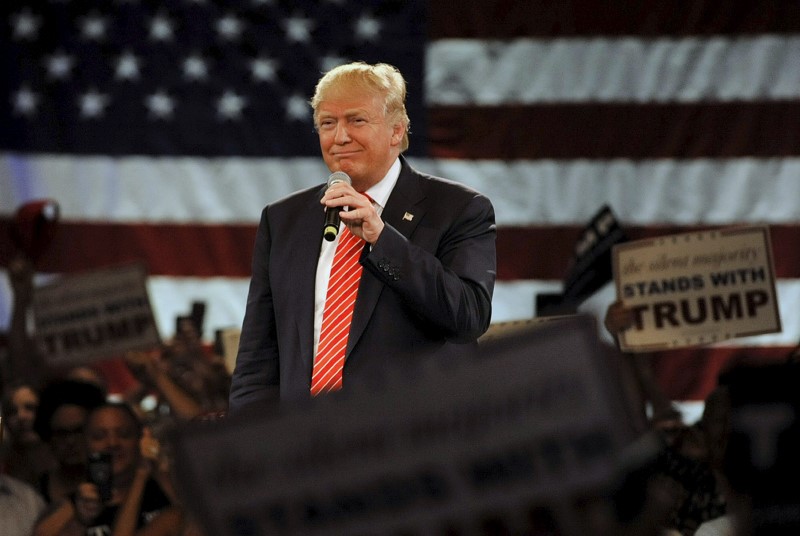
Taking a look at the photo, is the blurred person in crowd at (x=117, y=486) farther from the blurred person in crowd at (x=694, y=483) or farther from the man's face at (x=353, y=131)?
the man's face at (x=353, y=131)

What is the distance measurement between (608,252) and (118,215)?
8.81 feet

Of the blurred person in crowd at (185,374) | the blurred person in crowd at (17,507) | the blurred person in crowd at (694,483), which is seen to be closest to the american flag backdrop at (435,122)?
the blurred person in crowd at (185,374)

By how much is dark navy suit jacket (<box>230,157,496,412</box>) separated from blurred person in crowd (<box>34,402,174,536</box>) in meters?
1.64

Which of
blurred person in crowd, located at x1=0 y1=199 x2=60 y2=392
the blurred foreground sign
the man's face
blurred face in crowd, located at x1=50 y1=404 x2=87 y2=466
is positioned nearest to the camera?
the blurred foreground sign

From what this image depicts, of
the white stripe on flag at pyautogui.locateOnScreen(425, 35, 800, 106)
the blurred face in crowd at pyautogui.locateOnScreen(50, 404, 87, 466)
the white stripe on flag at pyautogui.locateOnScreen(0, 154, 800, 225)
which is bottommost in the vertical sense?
the blurred face in crowd at pyautogui.locateOnScreen(50, 404, 87, 466)

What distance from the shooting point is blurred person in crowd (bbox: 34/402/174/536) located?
401cm

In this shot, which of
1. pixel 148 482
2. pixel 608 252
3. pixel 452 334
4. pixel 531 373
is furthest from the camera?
pixel 608 252

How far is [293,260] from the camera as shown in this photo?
2420mm

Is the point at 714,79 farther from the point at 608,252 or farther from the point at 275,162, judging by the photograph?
the point at 275,162

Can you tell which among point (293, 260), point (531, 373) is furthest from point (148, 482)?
point (531, 373)

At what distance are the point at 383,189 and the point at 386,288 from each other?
208 mm

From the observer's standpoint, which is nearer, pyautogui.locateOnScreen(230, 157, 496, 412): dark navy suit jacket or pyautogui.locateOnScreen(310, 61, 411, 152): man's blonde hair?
pyautogui.locateOnScreen(230, 157, 496, 412): dark navy suit jacket

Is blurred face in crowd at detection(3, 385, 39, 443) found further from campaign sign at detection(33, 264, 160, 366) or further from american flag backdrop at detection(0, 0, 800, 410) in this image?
american flag backdrop at detection(0, 0, 800, 410)

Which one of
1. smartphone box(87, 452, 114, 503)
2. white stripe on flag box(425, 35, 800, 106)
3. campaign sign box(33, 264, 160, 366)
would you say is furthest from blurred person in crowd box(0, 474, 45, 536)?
white stripe on flag box(425, 35, 800, 106)
